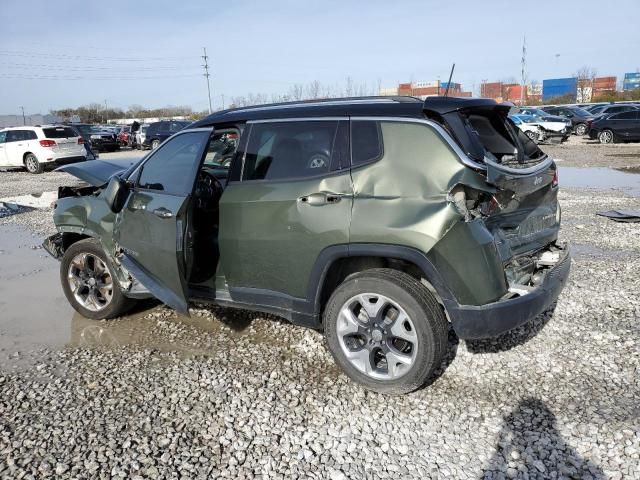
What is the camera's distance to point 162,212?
406 cm

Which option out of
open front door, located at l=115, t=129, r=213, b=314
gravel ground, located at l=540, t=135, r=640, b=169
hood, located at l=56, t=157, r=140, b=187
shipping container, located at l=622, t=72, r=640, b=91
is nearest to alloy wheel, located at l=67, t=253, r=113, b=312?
open front door, located at l=115, t=129, r=213, b=314

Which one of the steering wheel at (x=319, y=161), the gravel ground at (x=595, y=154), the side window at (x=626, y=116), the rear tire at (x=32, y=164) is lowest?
the gravel ground at (x=595, y=154)

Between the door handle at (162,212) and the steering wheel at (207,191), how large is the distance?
10.6 inches

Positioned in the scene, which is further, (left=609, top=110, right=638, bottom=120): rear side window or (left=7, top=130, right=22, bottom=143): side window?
(left=609, top=110, right=638, bottom=120): rear side window

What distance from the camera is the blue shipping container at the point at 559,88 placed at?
74812 millimetres

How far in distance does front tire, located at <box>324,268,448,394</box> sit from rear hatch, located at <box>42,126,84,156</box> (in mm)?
18571

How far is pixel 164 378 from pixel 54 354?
45.7 inches

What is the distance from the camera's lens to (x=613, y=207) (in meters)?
9.45

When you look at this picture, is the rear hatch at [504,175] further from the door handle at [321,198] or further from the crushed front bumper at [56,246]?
the crushed front bumper at [56,246]

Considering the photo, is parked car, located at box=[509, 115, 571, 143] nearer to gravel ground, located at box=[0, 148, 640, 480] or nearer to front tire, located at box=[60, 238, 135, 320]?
gravel ground, located at box=[0, 148, 640, 480]

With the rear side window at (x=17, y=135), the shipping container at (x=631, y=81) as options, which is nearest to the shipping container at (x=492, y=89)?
the shipping container at (x=631, y=81)

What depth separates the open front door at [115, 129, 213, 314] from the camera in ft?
12.8

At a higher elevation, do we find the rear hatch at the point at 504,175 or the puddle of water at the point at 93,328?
the rear hatch at the point at 504,175

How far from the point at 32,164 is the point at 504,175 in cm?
2028
